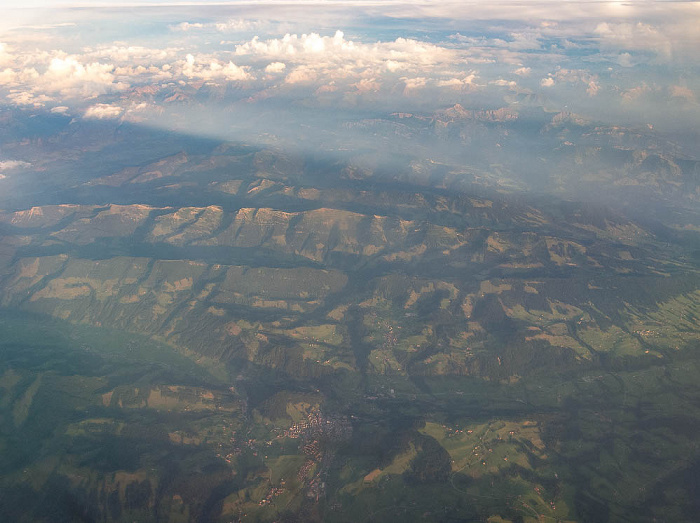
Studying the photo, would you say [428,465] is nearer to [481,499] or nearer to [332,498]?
[481,499]

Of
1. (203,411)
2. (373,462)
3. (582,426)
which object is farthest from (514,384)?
(203,411)

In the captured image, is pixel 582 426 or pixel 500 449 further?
pixel 582 426

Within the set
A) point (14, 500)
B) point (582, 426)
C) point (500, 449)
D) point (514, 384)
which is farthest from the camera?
point (514, 384)

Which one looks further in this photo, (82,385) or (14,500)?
(82,385)

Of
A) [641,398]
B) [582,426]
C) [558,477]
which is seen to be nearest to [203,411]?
[558,477]

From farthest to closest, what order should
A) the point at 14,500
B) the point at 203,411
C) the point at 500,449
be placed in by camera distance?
the point at 203,411
the point at 500,449
the point at 14,500

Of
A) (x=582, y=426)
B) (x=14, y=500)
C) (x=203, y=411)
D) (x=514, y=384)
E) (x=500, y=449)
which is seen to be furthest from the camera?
(x=514, y=384)

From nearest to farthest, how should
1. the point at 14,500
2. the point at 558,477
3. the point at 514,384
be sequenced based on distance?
1. the point at 14,500
2. the point at 558,477
3. the point at 514,384

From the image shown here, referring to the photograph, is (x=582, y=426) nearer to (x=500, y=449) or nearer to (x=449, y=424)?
(x=500, y=449)
